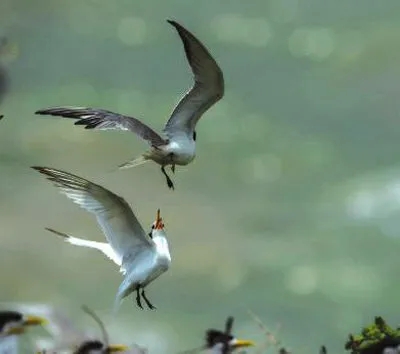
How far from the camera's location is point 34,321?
41.2 ft

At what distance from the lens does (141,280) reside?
1162 centimetres

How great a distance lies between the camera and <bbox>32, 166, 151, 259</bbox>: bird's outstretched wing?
36.4 ft

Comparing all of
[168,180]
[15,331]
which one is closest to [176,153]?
[168,180]

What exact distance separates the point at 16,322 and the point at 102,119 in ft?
7.36

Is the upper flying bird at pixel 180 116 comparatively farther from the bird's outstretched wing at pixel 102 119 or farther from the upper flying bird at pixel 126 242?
the upper flying bird at pixel 126 242

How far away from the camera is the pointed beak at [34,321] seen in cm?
1252

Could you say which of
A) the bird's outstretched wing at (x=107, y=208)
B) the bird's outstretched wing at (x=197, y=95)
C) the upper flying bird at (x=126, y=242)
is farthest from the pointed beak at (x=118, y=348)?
the bird's outstretched wing at (x=197, y=95)

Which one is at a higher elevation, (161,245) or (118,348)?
(161,245)

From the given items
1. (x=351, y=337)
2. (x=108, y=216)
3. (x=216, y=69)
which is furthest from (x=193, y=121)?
(x=351, y=337)

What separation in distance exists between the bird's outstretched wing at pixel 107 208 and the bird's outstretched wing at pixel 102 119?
1.35 ft

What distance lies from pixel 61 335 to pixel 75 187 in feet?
4.11

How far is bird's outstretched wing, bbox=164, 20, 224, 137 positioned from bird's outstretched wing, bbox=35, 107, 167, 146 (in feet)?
2.38

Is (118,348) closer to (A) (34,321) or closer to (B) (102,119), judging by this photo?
(A) (34,321)

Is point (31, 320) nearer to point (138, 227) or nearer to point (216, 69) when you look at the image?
point (138, 227)
